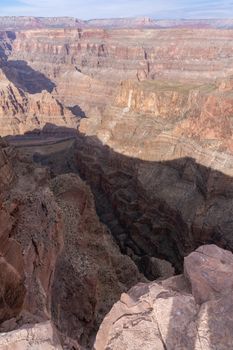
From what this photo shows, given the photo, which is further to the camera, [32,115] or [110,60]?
[110,60]

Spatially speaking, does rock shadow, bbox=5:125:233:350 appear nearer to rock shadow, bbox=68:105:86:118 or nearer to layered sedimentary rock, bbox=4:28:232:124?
rock shadow, bbox=68:105:86:118

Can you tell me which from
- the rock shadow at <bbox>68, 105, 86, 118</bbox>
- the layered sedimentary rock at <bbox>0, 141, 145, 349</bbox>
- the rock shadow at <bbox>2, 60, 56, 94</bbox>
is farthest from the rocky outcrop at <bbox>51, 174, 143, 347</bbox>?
the rock shadow at <bbox>2, 60, 56, 94</bbox>

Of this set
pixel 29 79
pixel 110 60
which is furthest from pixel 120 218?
pixel 29 79

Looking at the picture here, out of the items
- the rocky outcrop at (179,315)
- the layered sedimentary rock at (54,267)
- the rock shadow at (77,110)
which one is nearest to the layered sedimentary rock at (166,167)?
the layered sedimentary rock at (54,267)

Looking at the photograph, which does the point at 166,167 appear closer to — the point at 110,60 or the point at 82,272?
the point at 82,272

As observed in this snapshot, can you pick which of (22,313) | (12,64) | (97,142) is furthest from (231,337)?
(12,64)

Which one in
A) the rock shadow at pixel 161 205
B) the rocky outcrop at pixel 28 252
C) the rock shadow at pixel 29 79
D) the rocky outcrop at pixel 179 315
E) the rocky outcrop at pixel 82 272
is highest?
the rocky outcrop at pixel 179 315

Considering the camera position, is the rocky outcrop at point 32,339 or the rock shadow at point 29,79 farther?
the rock shadow at point 29,79

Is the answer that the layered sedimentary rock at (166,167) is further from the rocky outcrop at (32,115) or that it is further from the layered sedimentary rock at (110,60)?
the layered sedimentary rock at (110,60)
